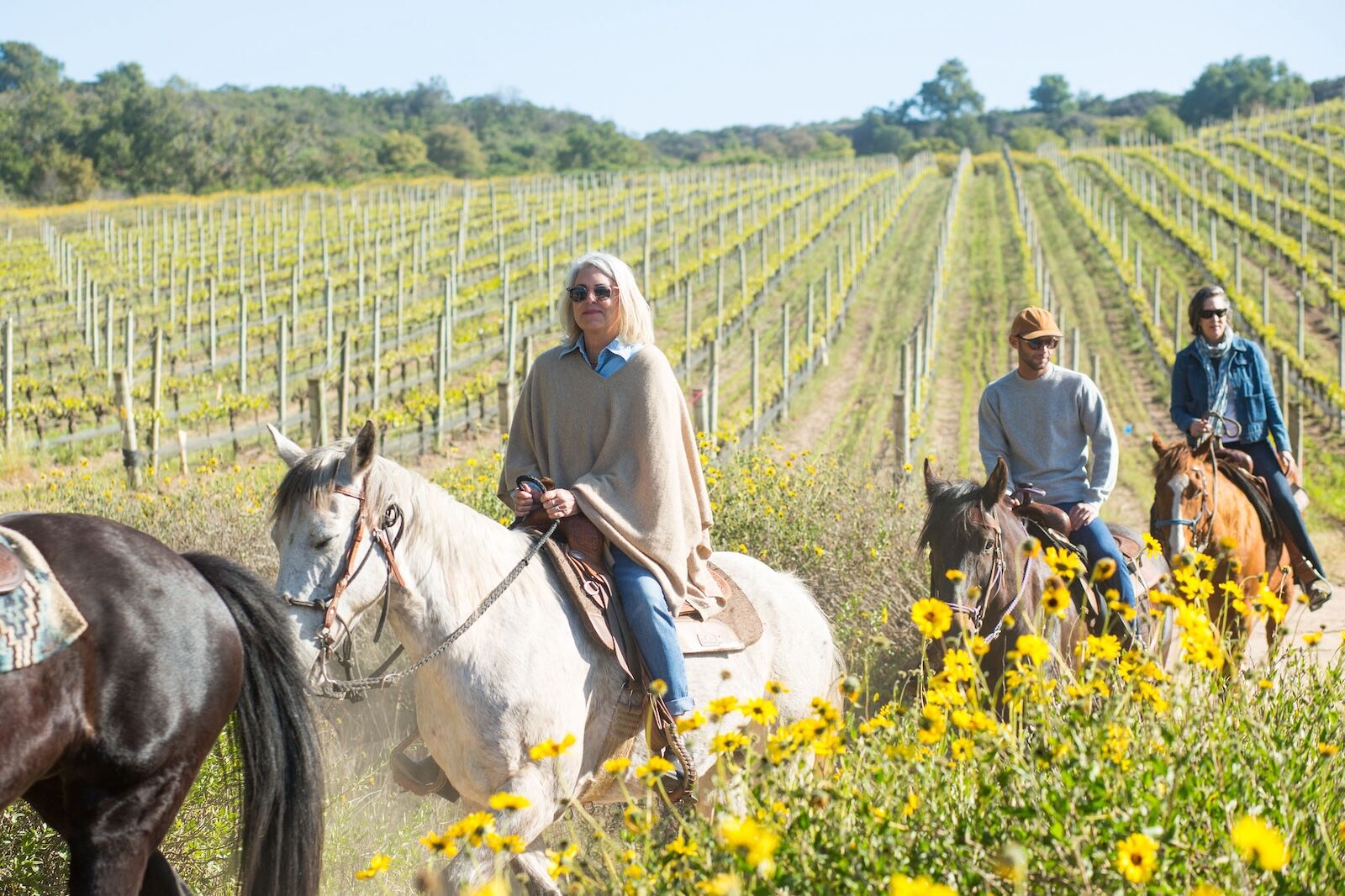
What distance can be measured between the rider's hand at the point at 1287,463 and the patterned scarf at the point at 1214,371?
52 cm

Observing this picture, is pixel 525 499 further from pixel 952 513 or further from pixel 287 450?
pixel 952 513

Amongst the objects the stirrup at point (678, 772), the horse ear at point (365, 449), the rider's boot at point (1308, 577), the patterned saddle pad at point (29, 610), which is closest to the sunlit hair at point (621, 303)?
the horse ear at point (365, 449)

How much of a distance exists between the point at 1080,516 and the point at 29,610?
390 cm

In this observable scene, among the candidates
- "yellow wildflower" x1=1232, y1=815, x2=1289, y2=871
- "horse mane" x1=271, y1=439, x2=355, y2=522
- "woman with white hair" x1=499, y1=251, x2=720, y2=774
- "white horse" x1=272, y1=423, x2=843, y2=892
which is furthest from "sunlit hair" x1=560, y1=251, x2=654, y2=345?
"yellow wildflower" x1=1232, y1=815, x2=1289, y2=871

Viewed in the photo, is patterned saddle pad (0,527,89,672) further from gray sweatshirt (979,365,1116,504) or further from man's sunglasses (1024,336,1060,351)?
man's sunglasses (1024,336,1060,351)

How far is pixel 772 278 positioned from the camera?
1277 inches

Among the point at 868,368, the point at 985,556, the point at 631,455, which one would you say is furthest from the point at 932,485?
the point at 868,368

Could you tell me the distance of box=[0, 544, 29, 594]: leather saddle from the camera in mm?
2832

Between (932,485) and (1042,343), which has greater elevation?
(1042,343)

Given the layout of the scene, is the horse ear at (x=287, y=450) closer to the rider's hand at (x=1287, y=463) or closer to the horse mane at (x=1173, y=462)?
the horse mane at (x=1173, y=462)

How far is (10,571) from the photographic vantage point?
9.39 feet

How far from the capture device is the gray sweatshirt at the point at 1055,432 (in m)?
5.05

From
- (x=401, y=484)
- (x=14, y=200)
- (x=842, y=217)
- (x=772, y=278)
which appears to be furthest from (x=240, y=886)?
(x=14, y=200)

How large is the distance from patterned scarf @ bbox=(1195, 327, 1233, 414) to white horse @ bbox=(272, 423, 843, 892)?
3.94m
